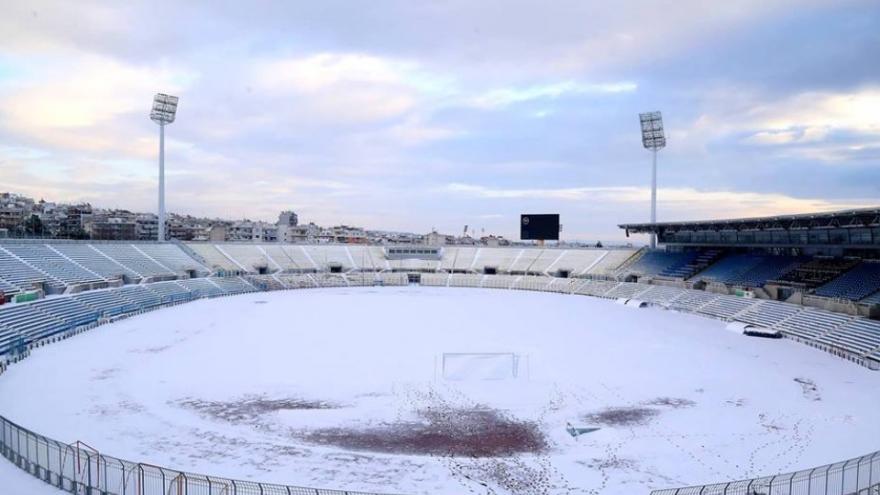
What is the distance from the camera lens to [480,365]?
2047 centimetres

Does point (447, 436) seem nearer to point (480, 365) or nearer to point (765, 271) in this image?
point (480, 365)

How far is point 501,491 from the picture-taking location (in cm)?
1050

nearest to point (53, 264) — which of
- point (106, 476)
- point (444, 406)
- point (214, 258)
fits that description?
point (214, 258)

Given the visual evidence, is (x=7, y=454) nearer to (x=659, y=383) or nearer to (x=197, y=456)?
(x=197, y=456)

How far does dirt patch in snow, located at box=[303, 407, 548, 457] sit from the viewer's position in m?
12.6

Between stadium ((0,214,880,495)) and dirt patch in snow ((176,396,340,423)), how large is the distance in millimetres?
84

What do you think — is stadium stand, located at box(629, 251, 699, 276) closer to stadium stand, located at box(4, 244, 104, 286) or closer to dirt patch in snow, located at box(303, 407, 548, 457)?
dirt patch in snow, located at box(303, 407, 548, 457)

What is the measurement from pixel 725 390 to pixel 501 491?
10.5 meters

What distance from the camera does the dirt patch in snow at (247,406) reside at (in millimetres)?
14703

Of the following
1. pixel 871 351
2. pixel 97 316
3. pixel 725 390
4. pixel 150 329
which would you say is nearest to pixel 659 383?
pixel 725 390

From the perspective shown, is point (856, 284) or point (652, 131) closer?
point (856, 284)

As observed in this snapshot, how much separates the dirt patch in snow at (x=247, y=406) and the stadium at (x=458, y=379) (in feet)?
0.27

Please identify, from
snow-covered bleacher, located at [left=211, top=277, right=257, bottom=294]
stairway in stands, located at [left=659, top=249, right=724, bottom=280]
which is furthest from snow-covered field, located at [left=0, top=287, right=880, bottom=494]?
snow-covered bleacher, located at [left=211, top=277, right=257, bottom=294]

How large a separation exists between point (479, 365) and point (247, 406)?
8207 millimetres
